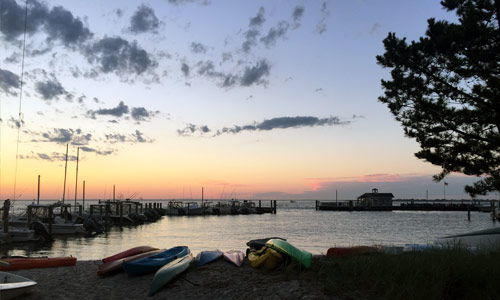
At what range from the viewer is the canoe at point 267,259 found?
8680 mm

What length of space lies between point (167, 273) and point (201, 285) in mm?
843

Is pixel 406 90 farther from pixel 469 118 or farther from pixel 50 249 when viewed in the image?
pixel 50 249

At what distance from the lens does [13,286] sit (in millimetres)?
7707

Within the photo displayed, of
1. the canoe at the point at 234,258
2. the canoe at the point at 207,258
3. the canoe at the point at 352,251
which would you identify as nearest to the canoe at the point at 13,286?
the canoe at the point at 207,258

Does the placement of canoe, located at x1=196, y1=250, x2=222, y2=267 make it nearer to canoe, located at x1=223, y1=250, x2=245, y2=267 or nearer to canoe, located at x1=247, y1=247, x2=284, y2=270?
canoe, located at x1=223, y1=250, x2=245, y2=267

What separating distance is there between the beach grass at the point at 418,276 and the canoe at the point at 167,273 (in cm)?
310

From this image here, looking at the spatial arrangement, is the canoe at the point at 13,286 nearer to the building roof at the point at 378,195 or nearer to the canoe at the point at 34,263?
the canoe at the point at 34,263

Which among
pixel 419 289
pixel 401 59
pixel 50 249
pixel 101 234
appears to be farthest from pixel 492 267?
pixel 101 234

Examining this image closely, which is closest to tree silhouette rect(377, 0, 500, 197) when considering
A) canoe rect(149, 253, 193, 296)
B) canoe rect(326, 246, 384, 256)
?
canoe rect(326, 246, 384, 256)

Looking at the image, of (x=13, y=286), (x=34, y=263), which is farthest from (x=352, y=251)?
(x=34, y=263)

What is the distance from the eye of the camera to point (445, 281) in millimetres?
6438

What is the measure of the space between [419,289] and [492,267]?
5.16ft

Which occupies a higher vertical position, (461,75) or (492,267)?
(461,75)

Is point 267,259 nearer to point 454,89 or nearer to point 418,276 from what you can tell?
point 418,276
